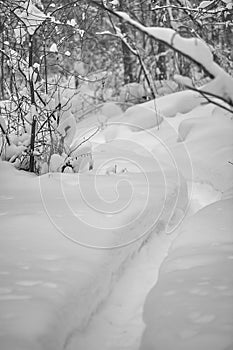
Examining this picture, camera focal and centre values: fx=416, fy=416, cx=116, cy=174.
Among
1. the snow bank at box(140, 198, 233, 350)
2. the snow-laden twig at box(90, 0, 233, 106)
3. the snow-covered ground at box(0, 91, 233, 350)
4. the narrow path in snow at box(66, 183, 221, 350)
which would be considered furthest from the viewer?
the narrow path in snow at box(66, 183, 221, 350)

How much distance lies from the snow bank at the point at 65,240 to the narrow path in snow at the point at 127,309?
0.22ft

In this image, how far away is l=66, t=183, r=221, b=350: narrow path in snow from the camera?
212 centimetres

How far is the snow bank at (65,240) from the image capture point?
1.94 m

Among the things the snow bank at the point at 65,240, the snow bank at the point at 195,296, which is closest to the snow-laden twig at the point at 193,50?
the snow bank at the point at 195,296

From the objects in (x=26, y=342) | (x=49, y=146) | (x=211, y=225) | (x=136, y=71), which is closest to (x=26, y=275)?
(x=26, y=342)

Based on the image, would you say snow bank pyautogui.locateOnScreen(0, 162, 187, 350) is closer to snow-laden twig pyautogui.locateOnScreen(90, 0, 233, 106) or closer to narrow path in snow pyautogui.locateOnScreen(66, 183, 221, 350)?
narrow path in snow pyautogui.locateOnScreen(66, 183, 221, 350)

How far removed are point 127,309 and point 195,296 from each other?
45 centimetres

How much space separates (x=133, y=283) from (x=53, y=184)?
4.63 ft

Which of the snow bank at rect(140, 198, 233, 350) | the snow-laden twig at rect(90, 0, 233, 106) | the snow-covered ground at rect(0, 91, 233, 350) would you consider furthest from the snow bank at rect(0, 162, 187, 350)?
the snow-laden twig at rect(90, 0, 233, 106)

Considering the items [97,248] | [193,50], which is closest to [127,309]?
[97,248]

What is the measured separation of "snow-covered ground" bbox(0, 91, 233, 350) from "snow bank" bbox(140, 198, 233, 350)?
0.01m

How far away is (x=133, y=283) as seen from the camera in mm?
2768

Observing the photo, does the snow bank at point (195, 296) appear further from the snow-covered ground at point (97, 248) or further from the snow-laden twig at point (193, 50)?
the snow-laden twig at point (193, 50)

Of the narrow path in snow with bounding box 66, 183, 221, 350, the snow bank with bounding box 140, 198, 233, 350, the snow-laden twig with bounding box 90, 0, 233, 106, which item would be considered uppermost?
the snow-laden twig with bounding box 90, 0, 233, 106
